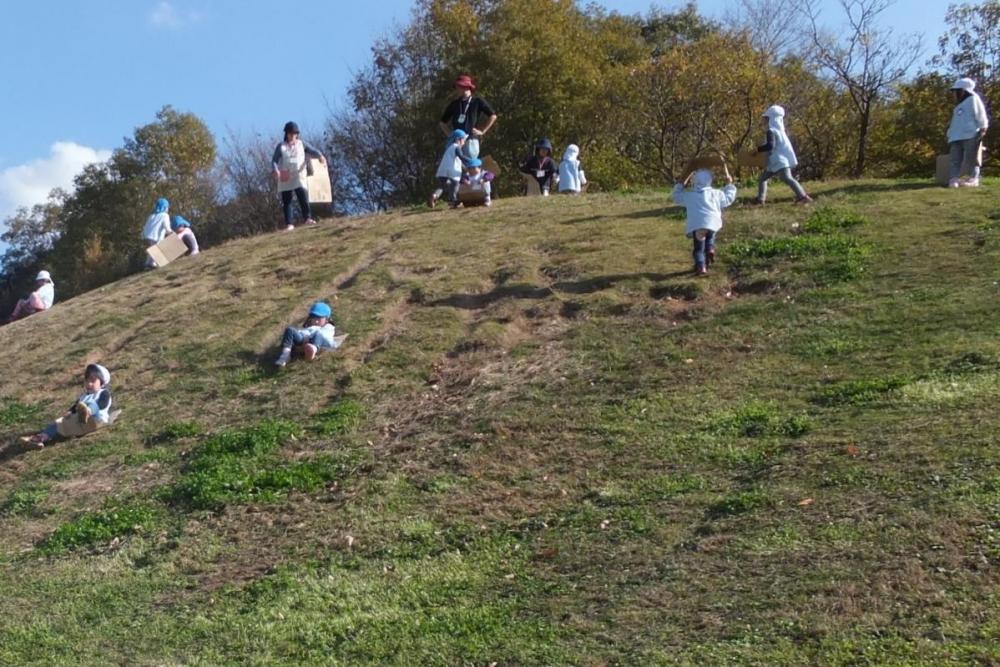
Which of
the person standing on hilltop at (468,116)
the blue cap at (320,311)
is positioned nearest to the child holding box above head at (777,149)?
the person standing on hilltop at (468,116)

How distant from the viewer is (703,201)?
41.1 feet

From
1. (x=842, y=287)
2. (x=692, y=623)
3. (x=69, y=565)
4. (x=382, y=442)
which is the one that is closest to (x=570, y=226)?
(x=842, y=287)

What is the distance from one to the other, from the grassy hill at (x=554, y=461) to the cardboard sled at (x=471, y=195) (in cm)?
279

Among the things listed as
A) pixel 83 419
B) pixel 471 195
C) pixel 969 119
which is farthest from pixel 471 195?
pixel 83 419

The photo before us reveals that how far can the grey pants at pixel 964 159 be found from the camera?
15195 millimetres

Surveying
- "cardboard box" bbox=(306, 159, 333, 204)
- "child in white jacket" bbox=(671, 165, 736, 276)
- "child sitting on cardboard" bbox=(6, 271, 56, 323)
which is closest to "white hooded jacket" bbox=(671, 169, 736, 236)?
"child in white jacket" bbox=(671, 165, 736, 276)

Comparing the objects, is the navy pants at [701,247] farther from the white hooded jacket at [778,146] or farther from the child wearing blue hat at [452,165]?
the child wearing blue hat at [452,165]

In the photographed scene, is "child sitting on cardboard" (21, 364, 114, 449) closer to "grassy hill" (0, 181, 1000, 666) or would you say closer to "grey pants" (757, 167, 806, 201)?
"grassy hill" (0, 181, 1000, 666)

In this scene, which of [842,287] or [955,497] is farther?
[842,287]

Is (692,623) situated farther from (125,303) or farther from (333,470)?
(125,303)

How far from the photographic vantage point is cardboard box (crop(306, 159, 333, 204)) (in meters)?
19.2

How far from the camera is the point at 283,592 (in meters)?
7.30

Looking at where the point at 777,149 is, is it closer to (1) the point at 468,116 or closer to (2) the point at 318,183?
(1) the point at 468,116

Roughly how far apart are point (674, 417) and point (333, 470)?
293 cm
